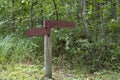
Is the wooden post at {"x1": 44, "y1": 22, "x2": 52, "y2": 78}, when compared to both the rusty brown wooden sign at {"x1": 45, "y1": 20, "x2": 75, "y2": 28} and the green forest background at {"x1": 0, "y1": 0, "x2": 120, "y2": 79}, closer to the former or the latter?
the rusty brown wooden sign at {"x1": 45, "y1": 20, "x2": 75, "y2": 28}

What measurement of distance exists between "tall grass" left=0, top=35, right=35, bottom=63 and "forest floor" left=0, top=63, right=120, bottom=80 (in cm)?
34

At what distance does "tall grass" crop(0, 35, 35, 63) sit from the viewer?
5.52 metres

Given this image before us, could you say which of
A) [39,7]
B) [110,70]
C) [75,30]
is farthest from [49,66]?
[39,7]

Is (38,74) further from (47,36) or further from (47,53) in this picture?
(47,36)

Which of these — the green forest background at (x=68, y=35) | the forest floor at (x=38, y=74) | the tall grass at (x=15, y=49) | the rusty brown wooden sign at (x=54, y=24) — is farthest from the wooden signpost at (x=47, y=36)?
the tall grass at (x=15, y=49)

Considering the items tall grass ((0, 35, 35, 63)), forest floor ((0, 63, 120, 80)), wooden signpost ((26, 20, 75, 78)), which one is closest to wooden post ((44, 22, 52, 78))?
wooden signpost ((26, 20, 75, 78))

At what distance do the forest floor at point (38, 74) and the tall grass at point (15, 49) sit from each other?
34 centimetres

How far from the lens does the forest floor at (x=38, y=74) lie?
4.52m

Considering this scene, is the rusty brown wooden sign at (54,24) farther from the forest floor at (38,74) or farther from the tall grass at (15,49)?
the tall grass at (15,49)

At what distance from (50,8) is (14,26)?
1.22m

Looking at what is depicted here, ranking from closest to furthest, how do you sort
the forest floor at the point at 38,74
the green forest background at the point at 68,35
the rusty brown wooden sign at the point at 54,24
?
the rusty brown wooden sign at the point at 54,24 → the forest floor at the point at 38,74 → the green forest background at the point at 68,35

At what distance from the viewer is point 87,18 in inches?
243

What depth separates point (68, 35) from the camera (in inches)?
231

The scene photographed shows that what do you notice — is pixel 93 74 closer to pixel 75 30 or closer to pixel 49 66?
pixel 49 66
